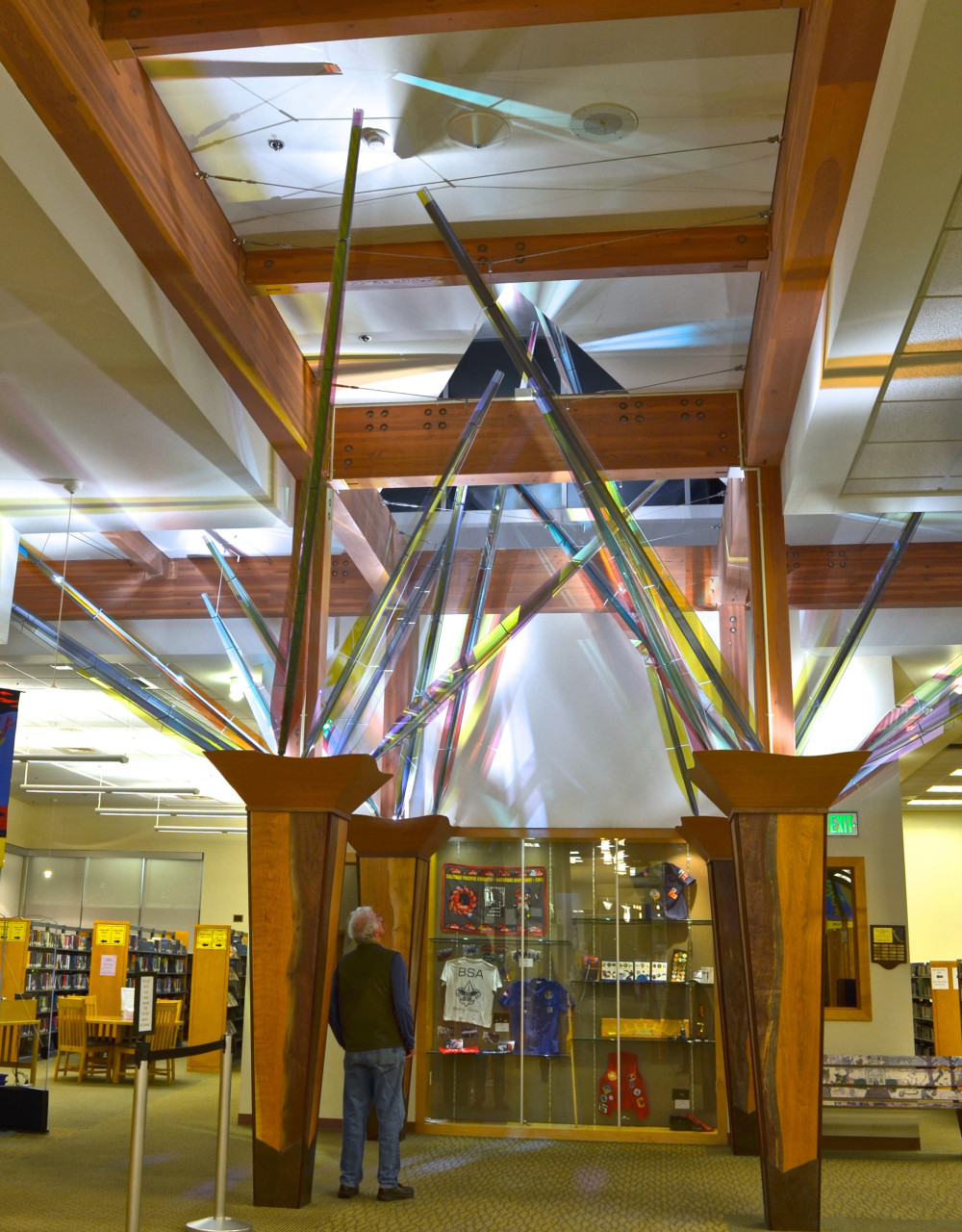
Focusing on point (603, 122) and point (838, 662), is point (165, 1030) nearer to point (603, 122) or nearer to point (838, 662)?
point (838, 662)

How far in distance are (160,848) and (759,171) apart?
57.9 feet

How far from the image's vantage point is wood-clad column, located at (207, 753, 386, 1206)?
5.56 metres

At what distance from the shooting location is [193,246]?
17.1ft

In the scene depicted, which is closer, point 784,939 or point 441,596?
point 784,939

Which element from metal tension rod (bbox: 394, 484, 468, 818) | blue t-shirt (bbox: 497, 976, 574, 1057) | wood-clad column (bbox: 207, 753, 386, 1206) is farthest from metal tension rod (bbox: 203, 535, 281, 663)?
blue t-shirt (bbox: 497, 976, 574, 1057)

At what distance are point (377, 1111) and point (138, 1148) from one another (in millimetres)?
1642

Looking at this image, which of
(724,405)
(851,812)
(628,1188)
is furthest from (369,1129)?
(724,405)

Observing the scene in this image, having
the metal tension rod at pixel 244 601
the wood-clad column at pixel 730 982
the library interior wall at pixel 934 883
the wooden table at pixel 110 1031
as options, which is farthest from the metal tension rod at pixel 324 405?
the library interior wall at pixel 934 883

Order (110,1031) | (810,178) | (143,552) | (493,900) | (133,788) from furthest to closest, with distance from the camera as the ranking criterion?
(133,788), (110,1031), (493,900), (143,552), (810,178)

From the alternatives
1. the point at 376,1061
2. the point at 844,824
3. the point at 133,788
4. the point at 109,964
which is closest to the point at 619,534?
the point at 376,1061

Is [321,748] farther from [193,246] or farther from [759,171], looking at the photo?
[759,171]

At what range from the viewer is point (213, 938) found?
1445cm

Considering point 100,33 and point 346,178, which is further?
point 346,178

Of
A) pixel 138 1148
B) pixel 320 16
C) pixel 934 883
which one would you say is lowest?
pixel 138 1148
